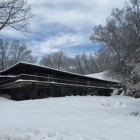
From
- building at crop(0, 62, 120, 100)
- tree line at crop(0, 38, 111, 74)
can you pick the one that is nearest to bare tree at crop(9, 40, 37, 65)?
tree line at crop(0, 38, 111, 74)

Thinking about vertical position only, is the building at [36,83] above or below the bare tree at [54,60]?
below

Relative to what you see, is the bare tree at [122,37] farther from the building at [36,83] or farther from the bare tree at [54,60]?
the bare tree at [54,60]

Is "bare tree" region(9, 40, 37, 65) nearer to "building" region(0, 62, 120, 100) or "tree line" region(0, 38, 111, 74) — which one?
"tree line" region(0, 38, 111, 74)

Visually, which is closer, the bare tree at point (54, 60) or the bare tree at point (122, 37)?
the bare tree at point (122, 37)

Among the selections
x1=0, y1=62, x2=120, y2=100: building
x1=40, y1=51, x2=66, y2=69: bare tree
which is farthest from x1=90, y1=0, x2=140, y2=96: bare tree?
x1=40, y1=51, x2=66, y2=69: bare tree

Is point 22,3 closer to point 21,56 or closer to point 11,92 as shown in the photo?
point 11,92

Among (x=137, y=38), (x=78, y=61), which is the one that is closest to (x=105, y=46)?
(x=137, y=38)

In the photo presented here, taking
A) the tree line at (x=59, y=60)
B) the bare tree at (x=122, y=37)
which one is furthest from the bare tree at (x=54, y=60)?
the bare tree at (x=122, y=37)

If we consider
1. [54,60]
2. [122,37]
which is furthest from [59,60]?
[122,37]

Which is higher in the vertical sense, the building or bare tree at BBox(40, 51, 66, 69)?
bare tree at BBox(40, 51, 66, 69)

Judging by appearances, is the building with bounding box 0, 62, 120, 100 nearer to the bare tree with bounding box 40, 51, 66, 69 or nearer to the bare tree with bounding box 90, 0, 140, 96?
the bare tree with bounding box 90, 0, 140, 96

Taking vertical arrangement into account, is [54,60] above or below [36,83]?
above

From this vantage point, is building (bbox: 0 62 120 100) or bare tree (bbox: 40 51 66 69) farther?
bare tree (bbox: 40 51 66 69)

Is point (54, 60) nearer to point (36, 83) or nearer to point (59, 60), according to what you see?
point (59, 60)
